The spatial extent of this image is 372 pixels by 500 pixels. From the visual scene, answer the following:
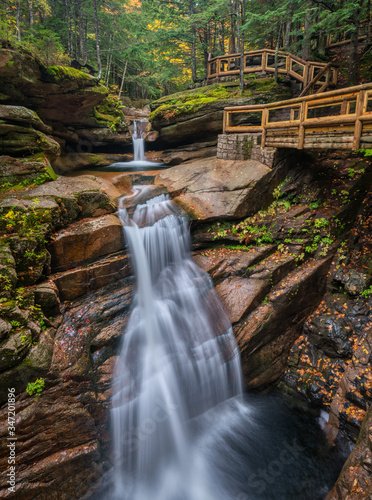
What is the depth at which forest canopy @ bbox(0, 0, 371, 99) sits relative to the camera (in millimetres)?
10320

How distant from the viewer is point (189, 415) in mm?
5809

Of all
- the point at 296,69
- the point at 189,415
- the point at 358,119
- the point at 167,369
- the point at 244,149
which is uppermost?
the point at 296,69

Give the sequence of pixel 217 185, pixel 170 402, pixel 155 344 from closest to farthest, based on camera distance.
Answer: pixel 170 402 < pixel 155 344 < pixel 217 185

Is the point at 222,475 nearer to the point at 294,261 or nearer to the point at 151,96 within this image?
the point at 294,261

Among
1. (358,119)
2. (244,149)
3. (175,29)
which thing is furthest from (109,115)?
(358,119)

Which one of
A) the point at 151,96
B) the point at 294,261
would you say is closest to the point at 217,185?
the point at 294,261

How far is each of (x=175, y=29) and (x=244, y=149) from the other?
11.6m

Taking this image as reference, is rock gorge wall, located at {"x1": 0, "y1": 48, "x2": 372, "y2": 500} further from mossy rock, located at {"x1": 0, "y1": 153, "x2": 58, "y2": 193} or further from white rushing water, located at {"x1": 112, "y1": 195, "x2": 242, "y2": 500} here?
white rushing water, located at {"x1": 112, "y1": 195, "x2": 242, "y2": 500}

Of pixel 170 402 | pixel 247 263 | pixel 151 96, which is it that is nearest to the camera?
pixel 170 402

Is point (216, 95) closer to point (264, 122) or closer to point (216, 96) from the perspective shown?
point (216, 96)

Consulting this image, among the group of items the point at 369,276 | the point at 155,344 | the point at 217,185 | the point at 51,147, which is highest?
the point at 51,147

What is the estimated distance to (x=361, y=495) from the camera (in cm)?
370

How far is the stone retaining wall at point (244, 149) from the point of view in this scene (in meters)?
8.30

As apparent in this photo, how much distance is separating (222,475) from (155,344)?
2.80 m
